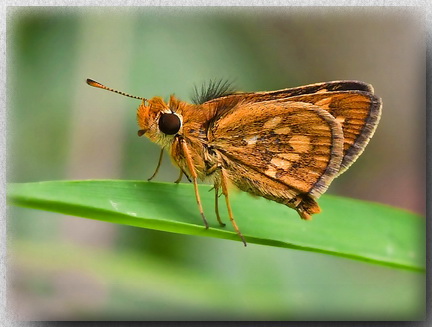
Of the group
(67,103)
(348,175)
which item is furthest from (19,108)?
(348,175)

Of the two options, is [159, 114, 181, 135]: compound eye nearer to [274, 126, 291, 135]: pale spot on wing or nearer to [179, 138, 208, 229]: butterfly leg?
[179, 138, 208, 229]: butterfly leg

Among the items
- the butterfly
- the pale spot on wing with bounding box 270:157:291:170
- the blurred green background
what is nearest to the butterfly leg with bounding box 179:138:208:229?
the butterfly

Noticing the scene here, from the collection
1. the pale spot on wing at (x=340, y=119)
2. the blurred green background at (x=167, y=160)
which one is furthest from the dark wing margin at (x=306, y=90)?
the blurred green background at (x=167, y=160)

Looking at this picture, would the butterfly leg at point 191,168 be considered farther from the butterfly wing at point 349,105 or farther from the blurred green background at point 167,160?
the blurred green background at point 167,160

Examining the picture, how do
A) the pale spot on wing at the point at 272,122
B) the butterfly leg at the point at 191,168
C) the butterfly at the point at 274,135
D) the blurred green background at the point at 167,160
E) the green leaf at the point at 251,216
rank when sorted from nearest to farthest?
the green leaf at the point at 251,216
the butterfly leg at the point at 191,168
the butterfly at the point at 274,135
the pale spot on wing at the point at 272,122
the blurred green background at the point at 167,160

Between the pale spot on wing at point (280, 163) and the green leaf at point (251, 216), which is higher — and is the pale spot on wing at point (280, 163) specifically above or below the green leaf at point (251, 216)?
above

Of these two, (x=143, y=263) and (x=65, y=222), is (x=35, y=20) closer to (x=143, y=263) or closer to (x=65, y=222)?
(x=65, y=222)
